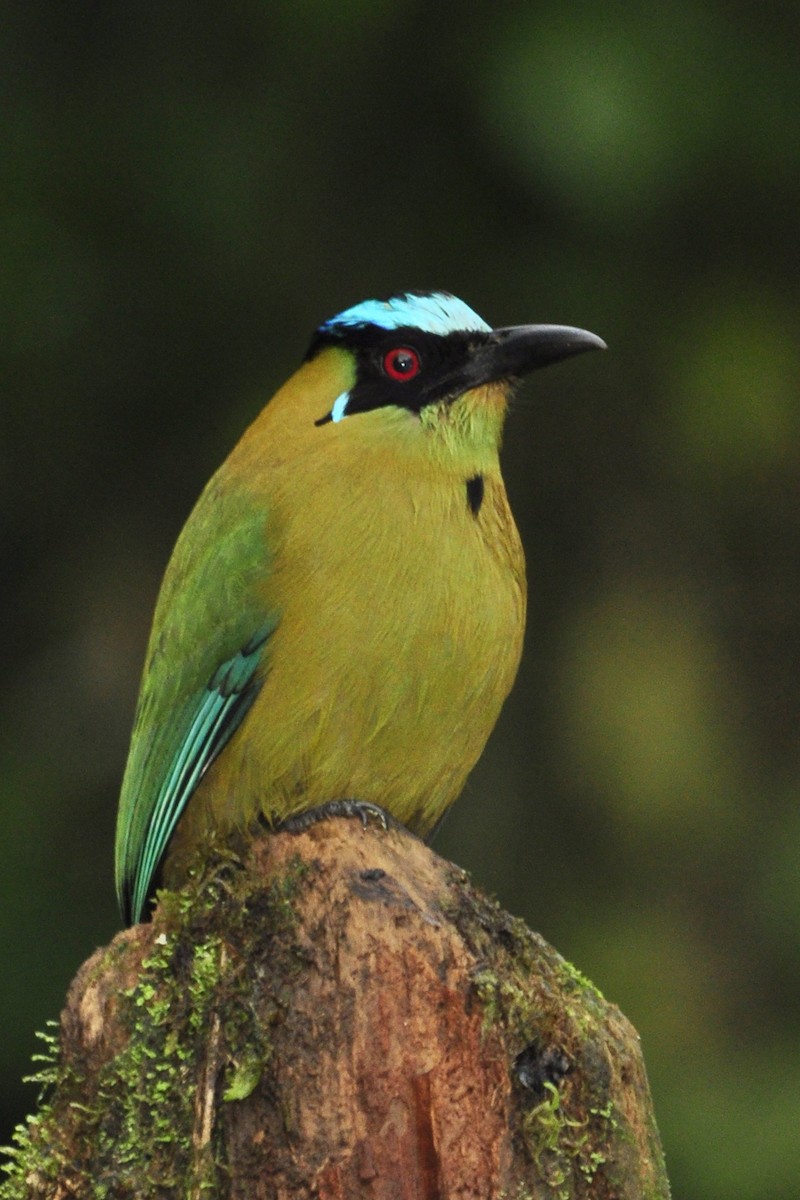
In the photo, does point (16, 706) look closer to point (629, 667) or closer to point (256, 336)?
point (256, 336)

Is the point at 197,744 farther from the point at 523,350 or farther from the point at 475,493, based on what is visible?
the point at 523,350

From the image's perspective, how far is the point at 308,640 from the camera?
4254 millimetres

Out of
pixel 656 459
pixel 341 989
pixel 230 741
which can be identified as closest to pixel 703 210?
pixel 656 459

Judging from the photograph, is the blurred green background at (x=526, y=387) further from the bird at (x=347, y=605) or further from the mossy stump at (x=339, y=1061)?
the mossy stump at (x=339, y=1061)

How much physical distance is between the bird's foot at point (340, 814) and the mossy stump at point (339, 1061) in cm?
41

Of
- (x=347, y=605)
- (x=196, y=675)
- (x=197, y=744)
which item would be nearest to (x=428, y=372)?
(x=347, y=605)

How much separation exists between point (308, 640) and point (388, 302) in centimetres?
92

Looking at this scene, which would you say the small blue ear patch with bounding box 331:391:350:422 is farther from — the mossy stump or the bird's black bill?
the mossy stump

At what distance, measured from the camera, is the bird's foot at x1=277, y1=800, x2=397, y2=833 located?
12.9 ft

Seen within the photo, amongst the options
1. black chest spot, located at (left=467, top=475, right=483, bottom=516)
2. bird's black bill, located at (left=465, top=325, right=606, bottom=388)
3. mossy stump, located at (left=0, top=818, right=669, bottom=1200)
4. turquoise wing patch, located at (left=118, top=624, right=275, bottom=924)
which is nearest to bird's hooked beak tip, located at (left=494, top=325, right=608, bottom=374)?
bird's black bill, located at (left=465, top=325, right=606, bottom=388)

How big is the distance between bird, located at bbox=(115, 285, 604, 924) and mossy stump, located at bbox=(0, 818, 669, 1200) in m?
0.61

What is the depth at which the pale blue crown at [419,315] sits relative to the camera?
4.62 m

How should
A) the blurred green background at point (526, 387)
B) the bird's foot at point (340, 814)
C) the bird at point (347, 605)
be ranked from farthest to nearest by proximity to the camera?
the blurred green background at point (526, 387) < the bird at point (347, 605) < the bird's foot at point (340, 814)

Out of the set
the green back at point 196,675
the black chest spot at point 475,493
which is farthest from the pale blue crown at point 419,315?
the green back at point 196,675
